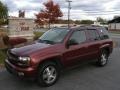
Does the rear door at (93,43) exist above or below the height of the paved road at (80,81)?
above

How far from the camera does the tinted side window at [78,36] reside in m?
6.78

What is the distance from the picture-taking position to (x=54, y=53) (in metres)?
5.99

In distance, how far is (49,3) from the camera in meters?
35.3

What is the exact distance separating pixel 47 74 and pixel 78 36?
72.1 inches

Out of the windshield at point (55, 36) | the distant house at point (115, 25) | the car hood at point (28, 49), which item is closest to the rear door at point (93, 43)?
the windshield at point (55, 36)

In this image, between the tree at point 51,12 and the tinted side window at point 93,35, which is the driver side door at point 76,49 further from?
the tree at point 51,12

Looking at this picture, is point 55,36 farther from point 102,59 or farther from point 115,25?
A: point 115,25

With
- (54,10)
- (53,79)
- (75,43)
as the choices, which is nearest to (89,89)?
(53,79)

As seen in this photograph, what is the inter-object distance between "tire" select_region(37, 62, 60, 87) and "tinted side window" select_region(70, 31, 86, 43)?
1222 mm

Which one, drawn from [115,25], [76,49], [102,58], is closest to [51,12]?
[102,58]

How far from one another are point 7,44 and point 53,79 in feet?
21.8

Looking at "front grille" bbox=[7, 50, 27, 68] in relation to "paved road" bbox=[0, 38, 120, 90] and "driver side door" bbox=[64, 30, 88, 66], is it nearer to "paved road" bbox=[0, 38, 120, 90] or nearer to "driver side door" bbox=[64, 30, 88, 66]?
"paved road" bbox=[0, 38, 120, 90]

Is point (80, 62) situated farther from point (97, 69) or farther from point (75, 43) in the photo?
point (97, 69)

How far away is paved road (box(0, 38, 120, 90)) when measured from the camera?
5.89 meters
